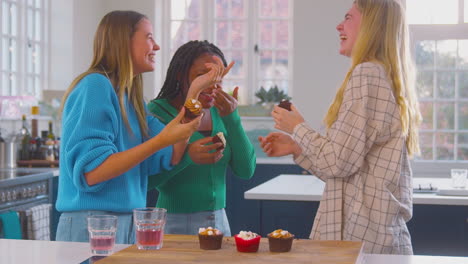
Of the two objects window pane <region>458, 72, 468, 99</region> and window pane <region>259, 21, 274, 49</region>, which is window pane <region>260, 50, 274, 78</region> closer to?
window pane <region>259, 21, 274, 49</region>

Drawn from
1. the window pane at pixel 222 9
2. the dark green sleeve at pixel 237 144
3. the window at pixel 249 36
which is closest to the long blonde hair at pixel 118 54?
the dark green sleeve at pixel 237 144

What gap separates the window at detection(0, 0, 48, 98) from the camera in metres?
5.65

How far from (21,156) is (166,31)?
2.75 metres

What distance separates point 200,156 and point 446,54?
15.6ft

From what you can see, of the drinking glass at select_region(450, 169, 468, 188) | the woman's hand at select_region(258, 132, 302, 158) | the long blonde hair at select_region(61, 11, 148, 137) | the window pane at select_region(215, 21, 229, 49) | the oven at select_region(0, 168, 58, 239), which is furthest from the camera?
the window pane at select_region(215, 21, 229, 49)

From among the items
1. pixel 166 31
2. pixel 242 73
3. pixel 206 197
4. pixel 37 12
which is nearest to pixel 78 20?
pixel 37 12

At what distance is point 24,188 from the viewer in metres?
4.16

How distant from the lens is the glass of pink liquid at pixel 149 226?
5.49ft

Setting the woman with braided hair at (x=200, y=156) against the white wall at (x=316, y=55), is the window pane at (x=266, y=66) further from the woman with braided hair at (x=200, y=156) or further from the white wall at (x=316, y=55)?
the woman with braided hair at (x=200, y=156)

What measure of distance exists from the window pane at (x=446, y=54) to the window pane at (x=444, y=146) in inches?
26.4

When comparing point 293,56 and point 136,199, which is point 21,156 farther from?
point 136,199

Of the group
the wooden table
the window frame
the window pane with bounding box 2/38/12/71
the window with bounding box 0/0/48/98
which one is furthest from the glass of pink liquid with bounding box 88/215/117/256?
the window frame

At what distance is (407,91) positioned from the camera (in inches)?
83.5

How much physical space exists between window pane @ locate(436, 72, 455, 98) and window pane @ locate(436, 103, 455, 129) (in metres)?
0.10
